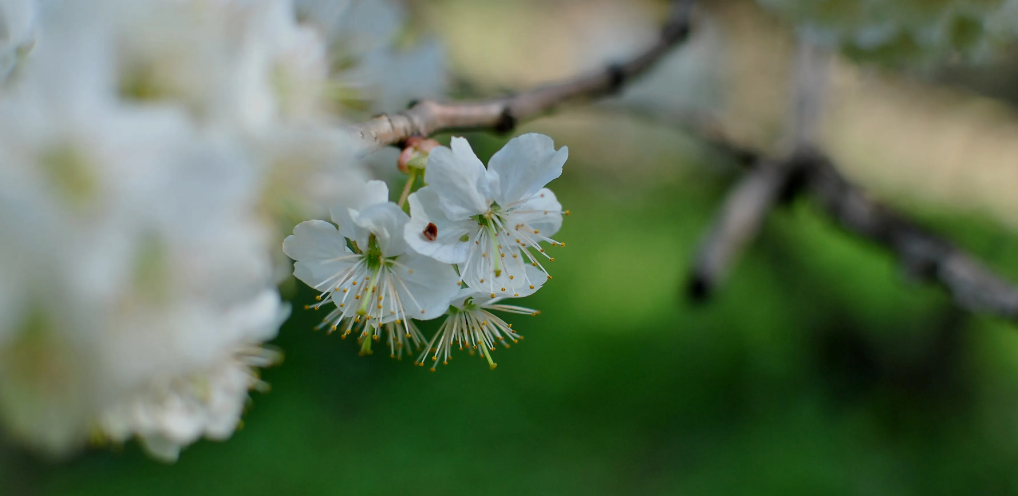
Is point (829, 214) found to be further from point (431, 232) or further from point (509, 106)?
point (431, 232)

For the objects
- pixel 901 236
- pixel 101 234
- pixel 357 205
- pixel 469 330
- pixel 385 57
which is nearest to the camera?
pixel 101 234

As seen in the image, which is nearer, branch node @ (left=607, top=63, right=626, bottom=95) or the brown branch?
branch node @ (left=607, top=63, right=626, bottom=95)

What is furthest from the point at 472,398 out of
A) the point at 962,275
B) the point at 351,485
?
the point at 962,275

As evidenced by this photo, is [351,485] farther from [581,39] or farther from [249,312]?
[581,39]

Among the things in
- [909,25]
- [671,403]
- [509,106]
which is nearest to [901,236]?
[909,25]

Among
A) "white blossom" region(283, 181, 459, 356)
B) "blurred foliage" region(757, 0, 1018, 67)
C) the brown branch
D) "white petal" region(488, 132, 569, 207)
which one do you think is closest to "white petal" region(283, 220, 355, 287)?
"white blossom" region(283, 181, 459, 356)

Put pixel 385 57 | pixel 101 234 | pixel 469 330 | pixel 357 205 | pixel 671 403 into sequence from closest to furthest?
pixel 101 234
pixel 357 205
pixel 469 330
pixel 385 57
pixel 671 403

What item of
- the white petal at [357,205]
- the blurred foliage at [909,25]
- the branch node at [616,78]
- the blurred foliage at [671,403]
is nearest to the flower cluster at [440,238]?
the white petal at [357,205]

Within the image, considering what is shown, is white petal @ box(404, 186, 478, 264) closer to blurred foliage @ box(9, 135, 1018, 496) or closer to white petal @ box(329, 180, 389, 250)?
white petal @ box(329, 180, 389, 250)
